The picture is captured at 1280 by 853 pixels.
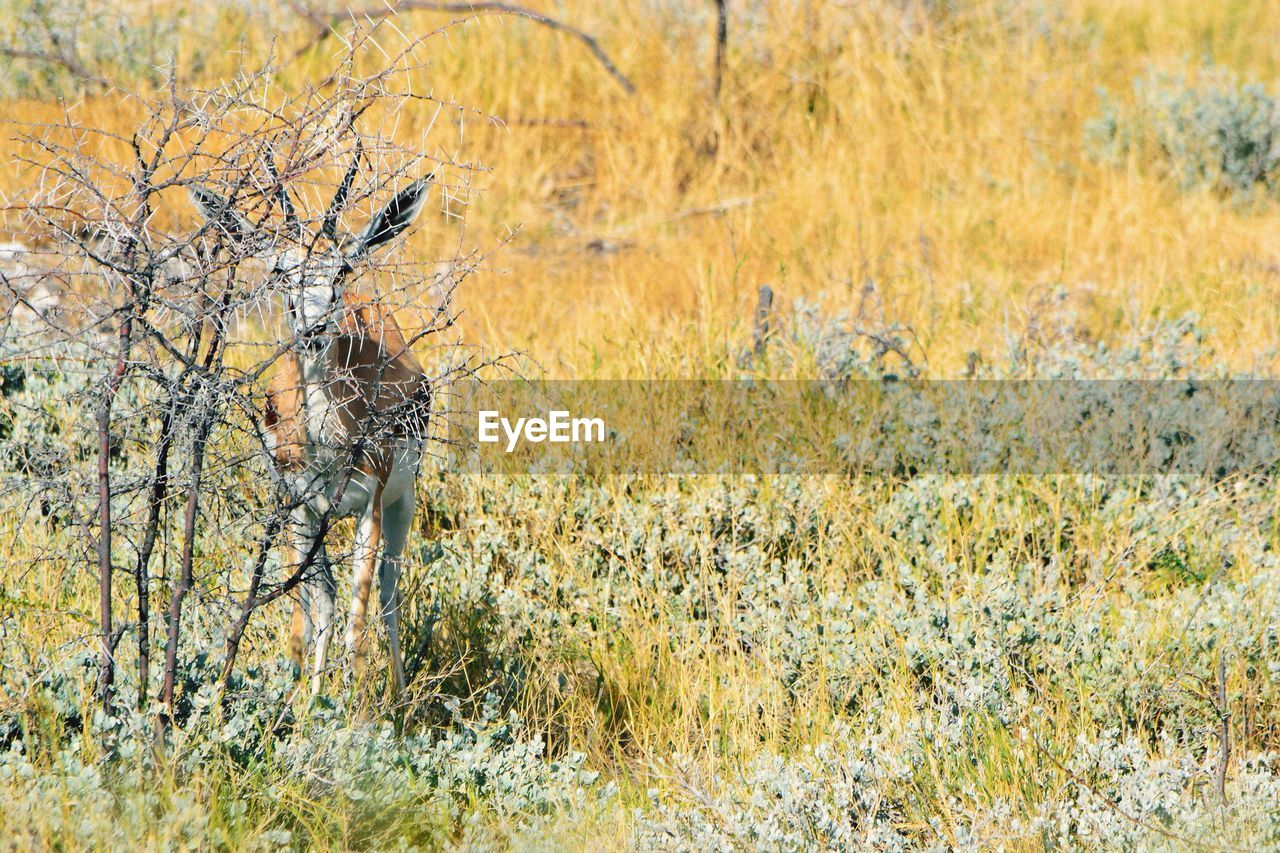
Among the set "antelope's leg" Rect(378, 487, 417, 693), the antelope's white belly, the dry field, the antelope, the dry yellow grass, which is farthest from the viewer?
the dry yellow grass

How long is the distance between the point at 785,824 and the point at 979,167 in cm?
593

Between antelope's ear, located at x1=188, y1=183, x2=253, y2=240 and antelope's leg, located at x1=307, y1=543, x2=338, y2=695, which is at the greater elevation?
antelope's ear, located at x1=188, y1=183, x2=253, y2=240

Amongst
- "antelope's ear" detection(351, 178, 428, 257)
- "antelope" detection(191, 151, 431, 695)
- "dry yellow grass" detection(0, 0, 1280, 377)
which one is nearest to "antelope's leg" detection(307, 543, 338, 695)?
"antelope" detection(191, 151, 431, 695)

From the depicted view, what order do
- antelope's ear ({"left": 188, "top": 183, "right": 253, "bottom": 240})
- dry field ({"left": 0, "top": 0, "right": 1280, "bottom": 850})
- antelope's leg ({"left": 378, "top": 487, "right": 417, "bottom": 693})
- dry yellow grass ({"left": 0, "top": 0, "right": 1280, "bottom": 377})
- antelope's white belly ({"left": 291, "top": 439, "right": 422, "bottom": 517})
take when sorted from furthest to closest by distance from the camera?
dry yellow grass ({"left": 0, "top": 0, "right": 1280, "bottom": 377}) < antelope's leg ({"left": 378, "top": 487, "right": 417, "bottom": 693}) < antelope's white belly ({"left": 291, "top": 439, "right": 422, "bottom": 517}) < dry field ({"left": 0, "top": 0, "right": 1280, "bottom": 850}) < antelope's ear ({"left": 188, "top": 183, "right": 253, "bottom": 240})

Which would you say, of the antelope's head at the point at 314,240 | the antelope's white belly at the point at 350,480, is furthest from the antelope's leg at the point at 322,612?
the antelope's head at the point at 314,240

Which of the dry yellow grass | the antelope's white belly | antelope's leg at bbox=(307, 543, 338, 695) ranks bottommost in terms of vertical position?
antelope's leg at bbox=(307, 543, 338, 695)

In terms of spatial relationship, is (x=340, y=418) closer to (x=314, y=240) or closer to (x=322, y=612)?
(x=322, y=612)

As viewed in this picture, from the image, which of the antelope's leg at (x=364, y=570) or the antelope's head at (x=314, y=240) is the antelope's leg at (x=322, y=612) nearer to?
the antelope's leg at (x=364, y=570)

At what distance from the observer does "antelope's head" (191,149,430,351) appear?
289cm

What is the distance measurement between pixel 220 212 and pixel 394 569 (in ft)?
5.21

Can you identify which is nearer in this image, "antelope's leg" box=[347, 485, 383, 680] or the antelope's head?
the antelope's head

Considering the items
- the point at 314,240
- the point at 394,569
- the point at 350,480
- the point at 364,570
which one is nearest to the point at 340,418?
the point at 350,480

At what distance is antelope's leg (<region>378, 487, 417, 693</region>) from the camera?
3764mm

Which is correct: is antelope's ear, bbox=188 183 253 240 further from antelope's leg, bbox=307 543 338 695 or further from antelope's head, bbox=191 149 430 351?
antelope's leg, bbox=307 543 338 695
